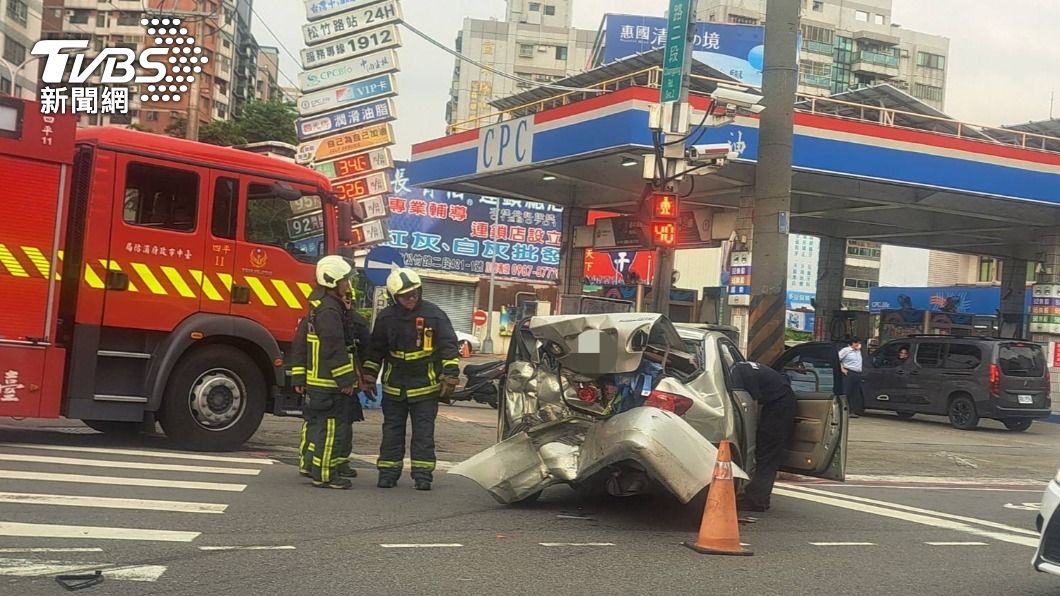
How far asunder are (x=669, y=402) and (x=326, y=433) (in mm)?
2738

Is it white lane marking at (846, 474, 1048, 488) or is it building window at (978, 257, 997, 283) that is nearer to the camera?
white lane marking at (846, 474, 1048, 488)

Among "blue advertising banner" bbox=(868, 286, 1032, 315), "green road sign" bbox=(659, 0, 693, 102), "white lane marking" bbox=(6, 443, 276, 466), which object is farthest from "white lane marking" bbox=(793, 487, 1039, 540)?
"blue advertising banner" bbox=(868, 286, 1032, 315)

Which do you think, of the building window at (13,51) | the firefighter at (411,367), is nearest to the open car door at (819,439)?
the firefighter at (411,367)

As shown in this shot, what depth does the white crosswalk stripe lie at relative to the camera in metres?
A: 5.37

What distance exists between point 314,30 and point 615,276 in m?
26.9

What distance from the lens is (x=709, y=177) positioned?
914 inches

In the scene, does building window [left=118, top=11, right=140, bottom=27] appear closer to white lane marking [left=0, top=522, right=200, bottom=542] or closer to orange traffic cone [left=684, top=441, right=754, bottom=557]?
white lane marking [left=0, top=522, right=200, bottom=542]

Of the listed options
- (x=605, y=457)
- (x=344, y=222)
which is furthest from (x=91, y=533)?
(x=344, y=222)

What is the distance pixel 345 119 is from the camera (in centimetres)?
2389

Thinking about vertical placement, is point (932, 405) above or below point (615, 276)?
below

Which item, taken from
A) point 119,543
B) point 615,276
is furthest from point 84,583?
point 615,276

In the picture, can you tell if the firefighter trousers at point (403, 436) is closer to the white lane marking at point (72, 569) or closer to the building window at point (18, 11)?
the white lane marking at point (72, 569)

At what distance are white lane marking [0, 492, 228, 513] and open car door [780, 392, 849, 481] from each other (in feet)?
16.1

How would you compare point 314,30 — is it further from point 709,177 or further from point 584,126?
point 709,177
